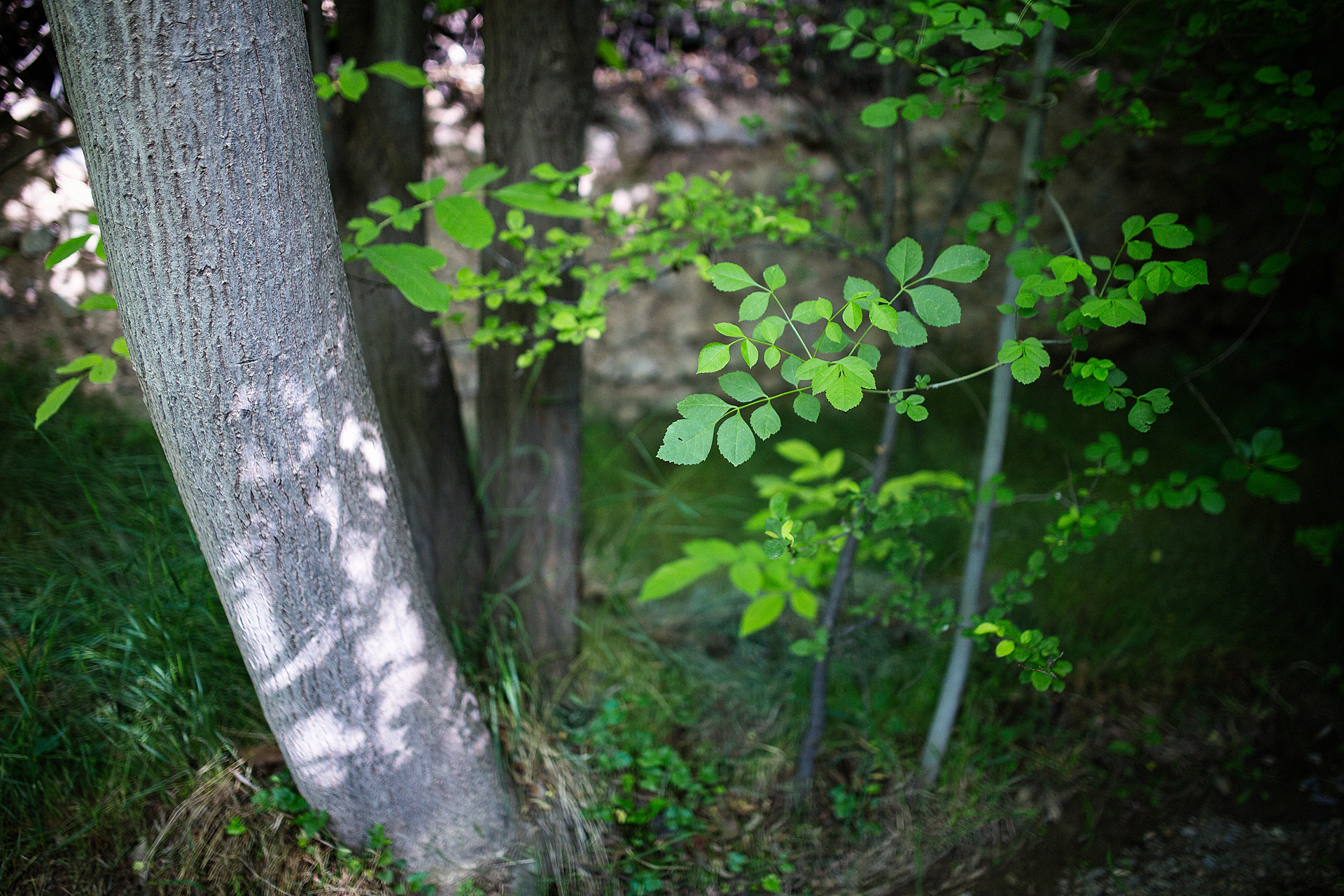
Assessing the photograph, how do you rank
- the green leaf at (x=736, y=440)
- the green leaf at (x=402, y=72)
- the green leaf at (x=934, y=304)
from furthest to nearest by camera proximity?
the green leaf at (x=402, y=72)
the green leaf at (x=934, y=304)
the green leaf at (x=736, y=440)

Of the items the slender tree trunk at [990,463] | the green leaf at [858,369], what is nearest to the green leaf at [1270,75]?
the slender tree trunk at [990,463]

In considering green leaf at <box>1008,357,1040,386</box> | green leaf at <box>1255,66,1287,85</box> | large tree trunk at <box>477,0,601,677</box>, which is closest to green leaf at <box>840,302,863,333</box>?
green leaf at <box>1008,357,1040,386</box>

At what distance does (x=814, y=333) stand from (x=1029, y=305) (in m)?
2.51

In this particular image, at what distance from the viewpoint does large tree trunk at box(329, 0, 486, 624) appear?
6.63ft

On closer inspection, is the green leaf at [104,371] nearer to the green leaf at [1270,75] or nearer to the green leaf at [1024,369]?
the green leaf at [1024,369]

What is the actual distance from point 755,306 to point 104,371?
50.5 inches

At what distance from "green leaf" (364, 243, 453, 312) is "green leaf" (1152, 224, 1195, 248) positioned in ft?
3.88

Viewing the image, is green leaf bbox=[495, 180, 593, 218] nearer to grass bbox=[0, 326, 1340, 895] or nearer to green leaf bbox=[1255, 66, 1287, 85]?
grass bbox=[0, 326, 1340, 895]

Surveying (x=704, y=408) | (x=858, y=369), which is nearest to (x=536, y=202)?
(x=704, y=408)

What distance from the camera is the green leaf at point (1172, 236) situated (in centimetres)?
112

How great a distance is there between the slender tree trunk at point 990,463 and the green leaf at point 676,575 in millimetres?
634

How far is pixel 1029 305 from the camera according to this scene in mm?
1192

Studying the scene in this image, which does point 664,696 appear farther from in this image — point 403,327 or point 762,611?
point 403,327

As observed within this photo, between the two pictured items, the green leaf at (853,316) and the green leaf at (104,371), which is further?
the green leaf at (104,371)
